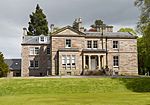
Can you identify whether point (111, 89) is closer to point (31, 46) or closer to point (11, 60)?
point (31, 46)

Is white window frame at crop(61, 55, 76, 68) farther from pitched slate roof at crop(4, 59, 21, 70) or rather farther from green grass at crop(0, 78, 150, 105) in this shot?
pitched slate roof at crop(4, 59, 21, 70)

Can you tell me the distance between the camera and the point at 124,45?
6744 centimetres

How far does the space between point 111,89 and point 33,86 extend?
9780 millimetres

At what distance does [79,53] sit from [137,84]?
2102cm

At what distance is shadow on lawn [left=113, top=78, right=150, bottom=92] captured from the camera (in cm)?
4248

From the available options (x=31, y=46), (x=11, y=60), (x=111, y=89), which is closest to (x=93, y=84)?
(x=111, y=89)

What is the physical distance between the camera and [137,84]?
1763 inches

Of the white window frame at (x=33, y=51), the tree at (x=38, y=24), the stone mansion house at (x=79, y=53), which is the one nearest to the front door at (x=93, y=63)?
the stone mansion house at (x=79, y=53)

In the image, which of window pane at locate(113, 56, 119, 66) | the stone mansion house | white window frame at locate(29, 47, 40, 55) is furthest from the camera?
white window frame at locate(29, 47, 40, 55)

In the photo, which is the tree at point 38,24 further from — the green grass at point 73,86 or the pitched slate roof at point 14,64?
the green grass at point 73,86

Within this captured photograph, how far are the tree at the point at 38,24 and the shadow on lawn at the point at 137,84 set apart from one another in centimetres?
5831

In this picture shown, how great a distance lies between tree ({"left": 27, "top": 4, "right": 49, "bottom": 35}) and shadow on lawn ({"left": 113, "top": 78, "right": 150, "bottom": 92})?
191 ft

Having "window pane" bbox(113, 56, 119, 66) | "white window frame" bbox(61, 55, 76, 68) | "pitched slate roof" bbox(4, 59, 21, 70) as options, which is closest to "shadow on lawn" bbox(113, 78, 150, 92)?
"white window frame" bbox(61, 55, 76, 68)

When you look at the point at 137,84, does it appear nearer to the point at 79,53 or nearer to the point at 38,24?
the point at 79,53
